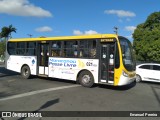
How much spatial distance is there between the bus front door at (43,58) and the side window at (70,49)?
5.37 ft

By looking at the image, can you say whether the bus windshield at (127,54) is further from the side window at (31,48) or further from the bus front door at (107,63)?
the side window at (31,48)

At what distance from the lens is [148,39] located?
4350 cm

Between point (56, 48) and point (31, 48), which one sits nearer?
point (56, 48)

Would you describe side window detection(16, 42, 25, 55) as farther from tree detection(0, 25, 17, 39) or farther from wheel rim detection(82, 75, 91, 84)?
tree detection(0, 25, 17, 39)

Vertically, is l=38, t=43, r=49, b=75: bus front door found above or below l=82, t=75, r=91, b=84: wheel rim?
above

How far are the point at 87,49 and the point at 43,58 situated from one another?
11.6 ft

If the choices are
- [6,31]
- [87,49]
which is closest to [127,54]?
[87,49]

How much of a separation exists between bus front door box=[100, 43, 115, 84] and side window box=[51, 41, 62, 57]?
119 inches

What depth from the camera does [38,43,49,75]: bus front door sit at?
643 inches

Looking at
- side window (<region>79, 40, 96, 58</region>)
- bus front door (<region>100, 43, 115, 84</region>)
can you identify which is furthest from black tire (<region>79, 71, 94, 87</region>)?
side window (<region>79, 40, 96, 58</region>)

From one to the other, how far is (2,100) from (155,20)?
40283mm

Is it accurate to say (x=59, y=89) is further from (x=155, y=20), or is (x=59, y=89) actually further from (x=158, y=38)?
(x=155, y=20)

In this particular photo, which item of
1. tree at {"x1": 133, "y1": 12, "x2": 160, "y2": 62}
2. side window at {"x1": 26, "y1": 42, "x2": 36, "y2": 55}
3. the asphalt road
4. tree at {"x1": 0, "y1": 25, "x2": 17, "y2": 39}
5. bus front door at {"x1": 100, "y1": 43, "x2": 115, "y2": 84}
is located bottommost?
the asphalt road

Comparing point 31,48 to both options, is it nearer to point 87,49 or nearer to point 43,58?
point 43,58
